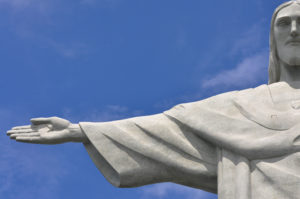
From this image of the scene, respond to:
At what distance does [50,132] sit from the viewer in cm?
1127

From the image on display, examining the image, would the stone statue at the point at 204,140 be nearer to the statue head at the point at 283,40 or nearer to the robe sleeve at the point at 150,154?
the robe sleeve at the point at 150,154

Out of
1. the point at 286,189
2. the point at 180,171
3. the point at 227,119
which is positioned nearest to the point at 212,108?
the point at 227,119

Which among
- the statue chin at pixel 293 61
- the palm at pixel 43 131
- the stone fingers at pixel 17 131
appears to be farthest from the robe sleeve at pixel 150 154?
the statue chin at pixel 293 61

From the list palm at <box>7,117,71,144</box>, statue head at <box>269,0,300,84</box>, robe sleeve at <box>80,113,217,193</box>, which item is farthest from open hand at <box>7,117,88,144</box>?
statue head at <box>269,0,300,84</box>

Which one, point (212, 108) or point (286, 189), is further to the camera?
point (212, 108)

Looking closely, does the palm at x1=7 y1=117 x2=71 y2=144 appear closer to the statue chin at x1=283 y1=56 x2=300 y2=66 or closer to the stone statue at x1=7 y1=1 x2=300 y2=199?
the stone statue at x1=7 y1=1 x2=300 y2=199

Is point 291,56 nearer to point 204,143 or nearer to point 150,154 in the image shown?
point 204,143

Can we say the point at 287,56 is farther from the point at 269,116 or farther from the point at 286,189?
the point at 286,189

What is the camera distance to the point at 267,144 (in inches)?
418

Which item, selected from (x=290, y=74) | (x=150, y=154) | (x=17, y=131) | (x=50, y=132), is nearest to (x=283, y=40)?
(x=290, y=74)

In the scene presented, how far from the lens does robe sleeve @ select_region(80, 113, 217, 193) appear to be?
1105 centimetres

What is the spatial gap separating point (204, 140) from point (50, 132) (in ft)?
7.73

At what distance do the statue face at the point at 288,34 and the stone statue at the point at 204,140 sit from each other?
0.21 feet

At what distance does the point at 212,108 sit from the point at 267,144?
121 centimetres
